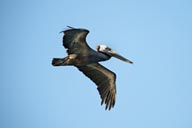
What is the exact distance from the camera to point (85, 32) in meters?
18.2

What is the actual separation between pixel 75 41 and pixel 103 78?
2485 millimetres

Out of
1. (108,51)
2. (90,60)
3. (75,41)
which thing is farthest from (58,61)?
(108,51)

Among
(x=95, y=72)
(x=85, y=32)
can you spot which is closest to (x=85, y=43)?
(x=85, y=32)

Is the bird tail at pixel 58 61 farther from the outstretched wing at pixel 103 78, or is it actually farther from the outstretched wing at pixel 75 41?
the outstretched wing at pixel 103 78

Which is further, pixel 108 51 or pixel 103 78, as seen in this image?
pixel 103 78

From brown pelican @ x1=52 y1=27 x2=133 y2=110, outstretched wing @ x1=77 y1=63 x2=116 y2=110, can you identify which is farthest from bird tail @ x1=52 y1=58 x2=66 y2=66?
outstretched wing @ x1=77 y1=63 x2=116 y2=110

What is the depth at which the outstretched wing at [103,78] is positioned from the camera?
1977cm

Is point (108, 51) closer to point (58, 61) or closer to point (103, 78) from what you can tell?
point (103, 78)

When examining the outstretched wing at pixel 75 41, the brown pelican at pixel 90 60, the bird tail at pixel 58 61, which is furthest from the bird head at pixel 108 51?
the bird tail at pixel 58 61

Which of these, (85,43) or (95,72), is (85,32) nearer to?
(85,43)

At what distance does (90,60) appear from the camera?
60.9ft

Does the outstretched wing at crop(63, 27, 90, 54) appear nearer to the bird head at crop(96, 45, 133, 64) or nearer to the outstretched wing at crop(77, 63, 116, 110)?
the bird head at crop(96, 45, 133, 64)

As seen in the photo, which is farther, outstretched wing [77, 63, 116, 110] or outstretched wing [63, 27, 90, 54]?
outstretched wing [77, 63, 116, 110]

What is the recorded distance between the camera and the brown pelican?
18.1 m
